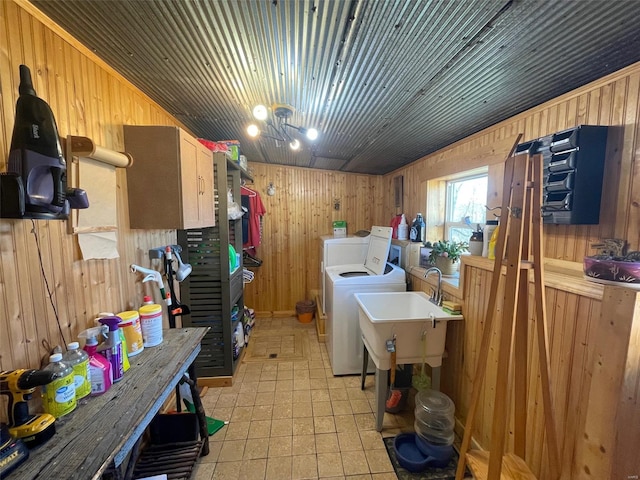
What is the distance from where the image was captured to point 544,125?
142 cm

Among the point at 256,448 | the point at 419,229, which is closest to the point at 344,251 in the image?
the point at 419,229

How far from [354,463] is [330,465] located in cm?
15

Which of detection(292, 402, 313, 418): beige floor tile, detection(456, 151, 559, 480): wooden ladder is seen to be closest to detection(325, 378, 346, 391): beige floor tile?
detection(292, 402, 313, 418): beige floor tile

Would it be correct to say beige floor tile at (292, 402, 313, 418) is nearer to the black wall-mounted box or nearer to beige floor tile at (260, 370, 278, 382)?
beige floor tile at (260, 370, 278, 382)

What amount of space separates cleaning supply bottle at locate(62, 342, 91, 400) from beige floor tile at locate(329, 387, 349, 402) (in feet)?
5.66

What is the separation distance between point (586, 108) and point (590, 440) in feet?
4.52

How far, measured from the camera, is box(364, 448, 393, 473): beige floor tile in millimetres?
1568

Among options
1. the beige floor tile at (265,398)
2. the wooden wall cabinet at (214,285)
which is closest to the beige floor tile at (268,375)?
the beige floor tile at (265,398)

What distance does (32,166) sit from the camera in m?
0.82

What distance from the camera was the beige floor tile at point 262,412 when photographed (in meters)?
1.98

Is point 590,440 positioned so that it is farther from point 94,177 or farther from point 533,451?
point 94,177

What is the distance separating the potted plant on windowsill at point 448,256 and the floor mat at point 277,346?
1.72m

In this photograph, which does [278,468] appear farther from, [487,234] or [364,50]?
[364,50]

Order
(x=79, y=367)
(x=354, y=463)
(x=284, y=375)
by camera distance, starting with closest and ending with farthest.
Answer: (x=79, y=367) → (x=354, y=463) → (x=284, y=375)
